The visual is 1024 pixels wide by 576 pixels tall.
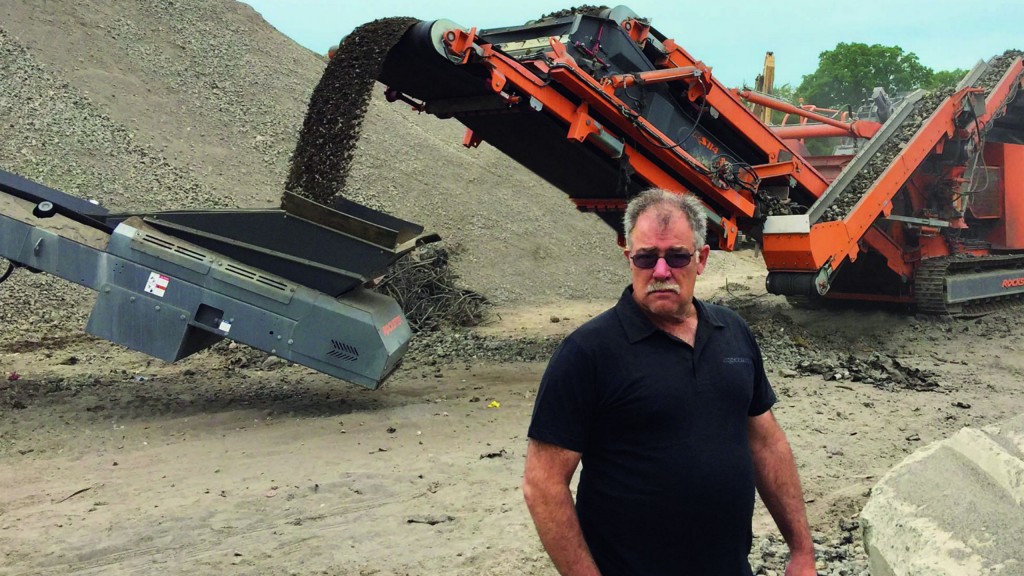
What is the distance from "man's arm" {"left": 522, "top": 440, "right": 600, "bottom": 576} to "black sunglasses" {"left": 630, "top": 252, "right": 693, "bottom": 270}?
19.3 inches

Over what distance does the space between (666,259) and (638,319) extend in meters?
0.17

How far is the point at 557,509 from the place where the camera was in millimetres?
1959

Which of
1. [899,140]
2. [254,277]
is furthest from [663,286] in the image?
[899,140]

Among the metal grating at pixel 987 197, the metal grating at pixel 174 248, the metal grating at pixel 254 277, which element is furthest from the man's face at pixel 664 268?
the metal grating at pixel 987 197

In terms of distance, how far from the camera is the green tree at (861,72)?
164 feet

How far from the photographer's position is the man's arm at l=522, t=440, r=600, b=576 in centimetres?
195

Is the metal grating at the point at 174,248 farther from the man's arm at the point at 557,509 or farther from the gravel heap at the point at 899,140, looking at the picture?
the gravel heap at the point at 899,140

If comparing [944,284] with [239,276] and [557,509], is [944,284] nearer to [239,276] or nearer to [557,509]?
[239,276]

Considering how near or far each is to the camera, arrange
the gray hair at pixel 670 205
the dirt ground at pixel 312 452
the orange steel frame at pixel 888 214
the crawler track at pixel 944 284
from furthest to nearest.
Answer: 1. the crawler track at pixel 944 284
2. the orange steel frame at pixel 888 214
3. the dirt ground at pixel 312 452
4. the gray hair at pixel 670 205

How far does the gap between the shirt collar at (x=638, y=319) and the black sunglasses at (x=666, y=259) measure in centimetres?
7

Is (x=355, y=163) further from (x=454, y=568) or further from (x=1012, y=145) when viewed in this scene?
(x=454, y=568)

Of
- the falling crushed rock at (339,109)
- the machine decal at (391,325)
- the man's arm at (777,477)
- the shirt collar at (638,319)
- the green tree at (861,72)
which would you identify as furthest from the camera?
the green tree at (861,72)

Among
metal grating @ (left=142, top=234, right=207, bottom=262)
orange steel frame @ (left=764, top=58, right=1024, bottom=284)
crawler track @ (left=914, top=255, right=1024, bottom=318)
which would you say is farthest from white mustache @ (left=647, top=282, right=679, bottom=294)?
crawler track @ (left=914, top=255, right=1024, bottom=318)

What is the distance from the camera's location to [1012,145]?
9.39 m
